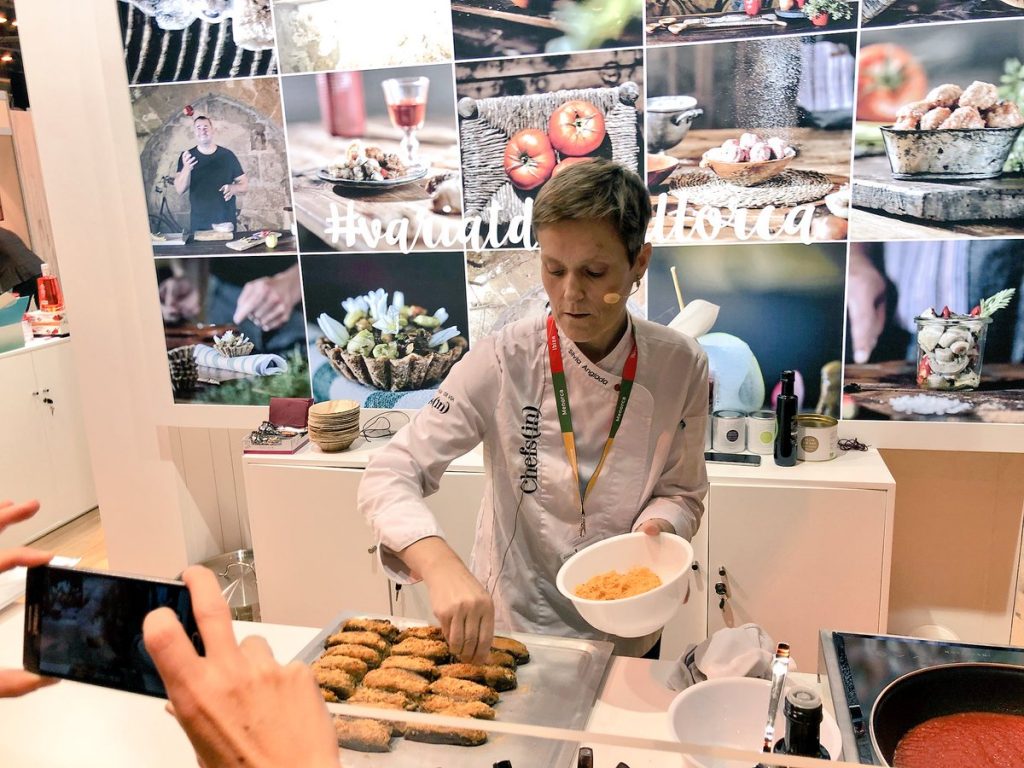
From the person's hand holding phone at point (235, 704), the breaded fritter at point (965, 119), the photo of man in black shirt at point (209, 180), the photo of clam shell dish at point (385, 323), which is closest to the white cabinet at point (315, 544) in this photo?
the photo of clam shell dish at point (385, 323)

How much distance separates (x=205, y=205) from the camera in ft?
10.7

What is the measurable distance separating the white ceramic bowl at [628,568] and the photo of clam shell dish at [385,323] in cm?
Answer: 168

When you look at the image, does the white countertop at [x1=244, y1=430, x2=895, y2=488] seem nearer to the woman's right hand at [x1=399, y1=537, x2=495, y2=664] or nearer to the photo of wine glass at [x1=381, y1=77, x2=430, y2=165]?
the photo of wine glass at [x1=381, y1=77, x2=430, y2=165]

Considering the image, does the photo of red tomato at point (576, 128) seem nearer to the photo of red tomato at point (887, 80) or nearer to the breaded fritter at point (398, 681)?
the photo of red tomato at point (887, 80)

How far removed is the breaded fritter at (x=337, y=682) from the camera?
53.1 inches

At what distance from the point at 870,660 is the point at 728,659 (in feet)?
0.74

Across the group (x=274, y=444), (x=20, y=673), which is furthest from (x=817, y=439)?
(x=20, y=673)

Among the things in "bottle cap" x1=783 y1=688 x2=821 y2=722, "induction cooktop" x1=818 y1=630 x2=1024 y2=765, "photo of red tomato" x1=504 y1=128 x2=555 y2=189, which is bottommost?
"induction cooktop" x1=818 y1=630 x2=1024 y2=765

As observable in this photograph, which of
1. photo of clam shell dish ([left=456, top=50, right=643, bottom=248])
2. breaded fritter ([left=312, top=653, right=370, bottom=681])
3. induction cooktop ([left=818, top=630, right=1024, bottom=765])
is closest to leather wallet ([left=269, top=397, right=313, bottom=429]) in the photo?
photo of clam shell dish ([left=456, top=50, right=643, bottom=248])

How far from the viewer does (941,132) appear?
253cm

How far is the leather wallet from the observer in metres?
3.23

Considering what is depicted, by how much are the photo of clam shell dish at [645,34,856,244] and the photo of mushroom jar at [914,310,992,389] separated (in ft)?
1.40

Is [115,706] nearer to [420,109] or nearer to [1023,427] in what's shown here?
[420,109]

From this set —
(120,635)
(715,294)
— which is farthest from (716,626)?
(120,635)
